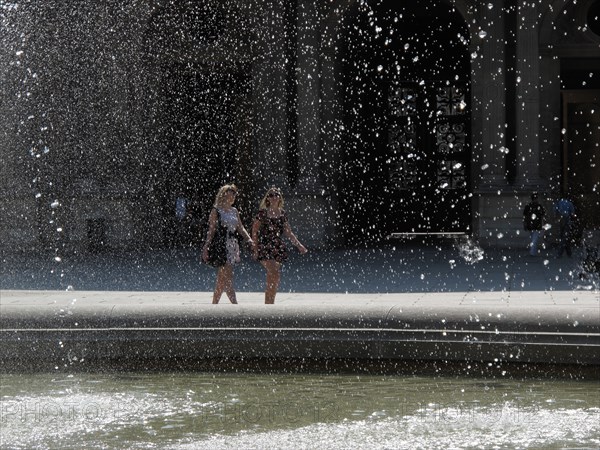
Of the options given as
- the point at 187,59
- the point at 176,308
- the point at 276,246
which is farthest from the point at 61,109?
the point at 176,308

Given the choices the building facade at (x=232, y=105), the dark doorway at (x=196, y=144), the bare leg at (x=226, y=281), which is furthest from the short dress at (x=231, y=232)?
the dark doorway at (x=196, y=144)

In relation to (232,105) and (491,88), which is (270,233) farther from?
(232,105)

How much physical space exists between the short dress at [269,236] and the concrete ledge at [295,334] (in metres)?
3.42

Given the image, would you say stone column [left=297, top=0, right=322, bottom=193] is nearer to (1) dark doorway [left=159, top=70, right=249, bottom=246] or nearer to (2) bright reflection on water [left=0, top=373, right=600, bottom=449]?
(1) dark doorway [left=159, top=70, right=249, bottom=246]

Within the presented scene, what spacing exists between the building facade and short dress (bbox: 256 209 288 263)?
13.7 meters

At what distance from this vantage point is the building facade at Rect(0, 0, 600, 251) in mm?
26656

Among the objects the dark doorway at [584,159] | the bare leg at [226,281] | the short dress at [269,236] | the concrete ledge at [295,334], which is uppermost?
the dark doorway at [584,159]

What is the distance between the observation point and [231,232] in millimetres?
12523

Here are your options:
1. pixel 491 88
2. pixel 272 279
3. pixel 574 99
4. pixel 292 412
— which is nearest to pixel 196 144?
pixel 491 88

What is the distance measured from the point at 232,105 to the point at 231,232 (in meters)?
17.2

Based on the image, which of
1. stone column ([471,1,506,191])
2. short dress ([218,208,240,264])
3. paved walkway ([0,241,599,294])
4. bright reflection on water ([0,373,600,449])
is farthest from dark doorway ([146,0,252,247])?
bright reflection on water ([0,373,600,449])

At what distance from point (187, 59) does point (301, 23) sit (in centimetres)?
265

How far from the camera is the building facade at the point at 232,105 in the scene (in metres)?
26.7

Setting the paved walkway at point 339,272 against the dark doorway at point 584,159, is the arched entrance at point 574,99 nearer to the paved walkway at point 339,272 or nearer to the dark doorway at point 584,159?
the dark doorway at point 584,159
